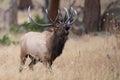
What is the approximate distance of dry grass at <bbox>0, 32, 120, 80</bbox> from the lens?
39.1 ft

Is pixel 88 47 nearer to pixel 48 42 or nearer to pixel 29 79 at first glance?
pixel 48 42

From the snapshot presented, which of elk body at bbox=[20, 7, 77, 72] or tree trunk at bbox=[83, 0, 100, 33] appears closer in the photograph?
elk body at bbox=[20, 7, 77, 72]

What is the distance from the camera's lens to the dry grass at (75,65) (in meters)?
11.9

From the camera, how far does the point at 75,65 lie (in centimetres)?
1356

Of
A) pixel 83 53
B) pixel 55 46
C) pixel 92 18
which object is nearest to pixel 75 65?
pixel 55 46

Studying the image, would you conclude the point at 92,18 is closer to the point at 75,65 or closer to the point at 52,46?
the point at 75,65

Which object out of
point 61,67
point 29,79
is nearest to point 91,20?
point 61,67

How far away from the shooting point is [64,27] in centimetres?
1264

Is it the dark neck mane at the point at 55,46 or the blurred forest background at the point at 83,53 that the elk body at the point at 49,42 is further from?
the blurred forest background at the point at 83,53

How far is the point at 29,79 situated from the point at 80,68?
1.77m

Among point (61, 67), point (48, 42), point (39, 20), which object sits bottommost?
point (39, 20)

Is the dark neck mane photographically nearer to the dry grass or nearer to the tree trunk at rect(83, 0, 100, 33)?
the dry grass

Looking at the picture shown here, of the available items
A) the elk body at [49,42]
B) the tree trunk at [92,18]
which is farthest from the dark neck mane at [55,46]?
the tree trunk at [92,18]

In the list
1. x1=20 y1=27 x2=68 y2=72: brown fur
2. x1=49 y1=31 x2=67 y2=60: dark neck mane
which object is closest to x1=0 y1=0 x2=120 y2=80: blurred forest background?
x1=20 y1=27 x2=68 y2=72: brown fur
